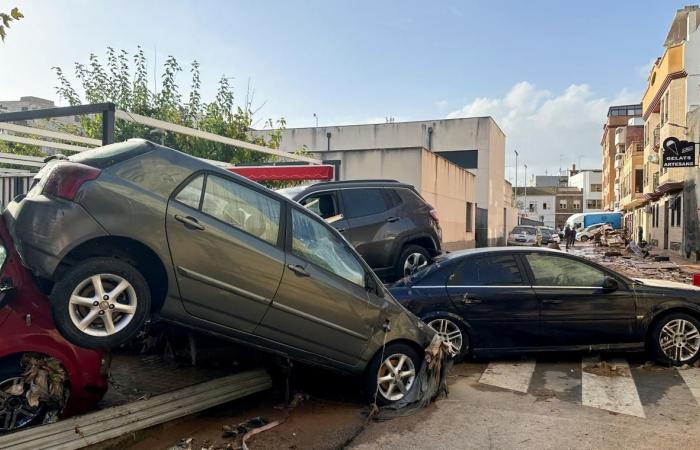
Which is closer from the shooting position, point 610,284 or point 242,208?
point 242,208

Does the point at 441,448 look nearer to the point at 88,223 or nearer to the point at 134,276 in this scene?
the point at 134,276

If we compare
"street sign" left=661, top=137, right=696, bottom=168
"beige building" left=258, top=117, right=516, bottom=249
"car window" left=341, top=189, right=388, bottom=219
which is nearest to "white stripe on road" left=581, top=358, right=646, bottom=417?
"car window" left=341, top=189, right=388, bottom=219

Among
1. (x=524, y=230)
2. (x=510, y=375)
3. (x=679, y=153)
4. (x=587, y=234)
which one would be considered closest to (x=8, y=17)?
(x=510, y=375)

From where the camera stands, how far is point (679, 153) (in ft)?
78.9

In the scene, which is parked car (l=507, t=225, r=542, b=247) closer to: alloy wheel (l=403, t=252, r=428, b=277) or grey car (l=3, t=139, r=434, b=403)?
alloy wheel (l=403, t=252, r=428, b=277)

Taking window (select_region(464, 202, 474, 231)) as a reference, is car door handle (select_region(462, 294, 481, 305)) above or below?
below

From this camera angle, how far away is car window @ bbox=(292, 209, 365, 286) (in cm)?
453

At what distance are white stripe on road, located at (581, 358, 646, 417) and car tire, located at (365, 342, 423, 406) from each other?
1726 millimetres

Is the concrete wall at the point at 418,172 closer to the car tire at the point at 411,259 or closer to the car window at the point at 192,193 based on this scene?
the car tire at the point at 411,259

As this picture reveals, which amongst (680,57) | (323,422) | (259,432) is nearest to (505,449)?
(323,422)

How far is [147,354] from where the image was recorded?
518 cm

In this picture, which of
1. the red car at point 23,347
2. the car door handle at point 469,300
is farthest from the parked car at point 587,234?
the red car at point 23,347

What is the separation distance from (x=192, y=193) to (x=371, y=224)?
4.05m

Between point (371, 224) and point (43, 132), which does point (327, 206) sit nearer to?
point (371, 224)
